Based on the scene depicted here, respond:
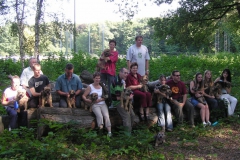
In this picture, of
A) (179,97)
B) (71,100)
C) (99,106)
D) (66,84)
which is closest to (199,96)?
(179,97)

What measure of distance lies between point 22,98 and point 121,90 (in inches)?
85.8

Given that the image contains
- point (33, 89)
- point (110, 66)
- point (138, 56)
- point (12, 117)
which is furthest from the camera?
point (138, 56)

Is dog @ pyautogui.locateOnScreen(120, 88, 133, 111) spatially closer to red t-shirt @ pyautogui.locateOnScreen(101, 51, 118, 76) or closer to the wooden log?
the wooden log

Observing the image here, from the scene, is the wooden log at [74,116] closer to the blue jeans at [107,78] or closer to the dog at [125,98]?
the dog at [125,98]

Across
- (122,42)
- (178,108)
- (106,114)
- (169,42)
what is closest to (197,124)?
(178,108)

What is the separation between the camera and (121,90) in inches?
249

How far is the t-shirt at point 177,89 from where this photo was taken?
281 inches

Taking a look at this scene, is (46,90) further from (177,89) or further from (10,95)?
(177,89)

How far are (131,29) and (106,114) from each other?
72.3 metres

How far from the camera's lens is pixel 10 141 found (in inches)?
206

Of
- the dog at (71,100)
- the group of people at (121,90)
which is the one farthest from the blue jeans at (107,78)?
the dog at (71,100)

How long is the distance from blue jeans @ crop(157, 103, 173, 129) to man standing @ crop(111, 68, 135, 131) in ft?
Result: 2.54

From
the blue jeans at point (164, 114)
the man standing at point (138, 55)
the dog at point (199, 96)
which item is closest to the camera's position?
Result: the blue jeans at point (164, 114)

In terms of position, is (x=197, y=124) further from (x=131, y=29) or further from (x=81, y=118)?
(x=131, y=29)
